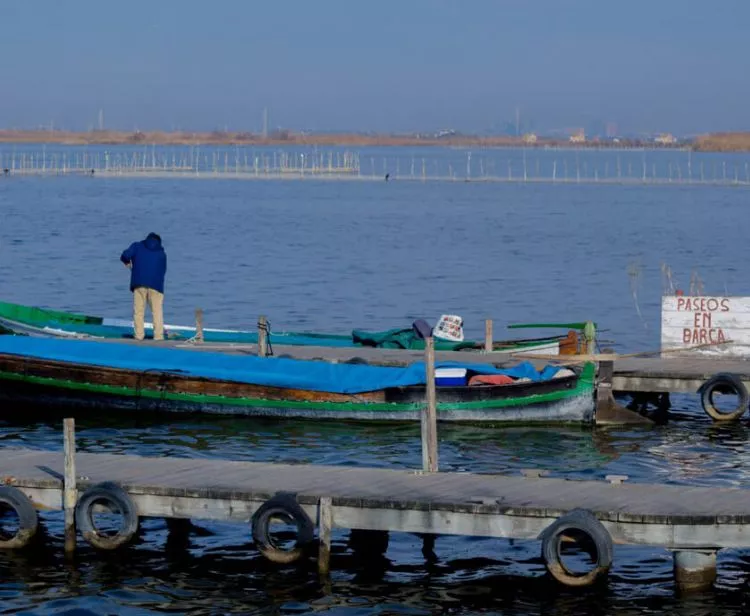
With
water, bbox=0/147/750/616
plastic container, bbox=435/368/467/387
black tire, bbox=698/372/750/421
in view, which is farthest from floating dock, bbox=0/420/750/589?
black tire, bbox=698/372/750/421

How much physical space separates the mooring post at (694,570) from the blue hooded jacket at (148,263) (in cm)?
1447

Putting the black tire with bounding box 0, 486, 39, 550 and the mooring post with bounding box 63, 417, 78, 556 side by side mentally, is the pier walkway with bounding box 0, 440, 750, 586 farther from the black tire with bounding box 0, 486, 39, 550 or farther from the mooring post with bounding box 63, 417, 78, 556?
the black tire with bounding box 0, 486, 39, 550

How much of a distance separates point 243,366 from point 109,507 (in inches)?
329

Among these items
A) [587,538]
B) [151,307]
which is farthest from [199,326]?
[587,538]

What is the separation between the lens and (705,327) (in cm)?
2575

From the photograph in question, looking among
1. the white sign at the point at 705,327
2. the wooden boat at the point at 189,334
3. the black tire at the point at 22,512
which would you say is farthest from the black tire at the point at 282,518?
the white sign at the point at 705,327

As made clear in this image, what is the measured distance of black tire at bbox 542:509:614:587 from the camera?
14.5 m

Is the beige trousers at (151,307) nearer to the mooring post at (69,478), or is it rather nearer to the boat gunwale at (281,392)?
the boat gunwale at (281,392)

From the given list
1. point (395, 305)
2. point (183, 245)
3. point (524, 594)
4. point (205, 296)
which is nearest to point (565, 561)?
point (524, 594)

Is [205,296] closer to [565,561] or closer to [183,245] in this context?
[183,245]

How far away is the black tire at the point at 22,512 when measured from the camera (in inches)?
642

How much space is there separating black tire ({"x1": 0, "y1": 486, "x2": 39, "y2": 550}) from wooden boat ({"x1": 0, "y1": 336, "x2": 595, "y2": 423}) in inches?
298

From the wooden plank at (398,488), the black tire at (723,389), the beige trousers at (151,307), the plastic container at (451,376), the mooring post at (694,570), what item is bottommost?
the mooring post at (694,570)

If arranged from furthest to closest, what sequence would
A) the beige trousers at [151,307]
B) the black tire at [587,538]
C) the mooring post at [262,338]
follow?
the beige trousers at [151,307]
the mooring post at [262,338]
the black tire at [587,538]
